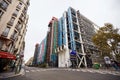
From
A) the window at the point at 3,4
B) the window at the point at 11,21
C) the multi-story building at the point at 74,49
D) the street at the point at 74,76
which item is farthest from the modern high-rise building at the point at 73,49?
the window at the point at 3,4

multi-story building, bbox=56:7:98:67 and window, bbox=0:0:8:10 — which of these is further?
multi-story building, bbox=56:7:98:67

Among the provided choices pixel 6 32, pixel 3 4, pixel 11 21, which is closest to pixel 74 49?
pixel 11 21

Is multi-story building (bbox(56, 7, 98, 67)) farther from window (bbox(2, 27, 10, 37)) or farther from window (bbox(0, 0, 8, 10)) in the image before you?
window (bbox(0, 0, 8, 10))

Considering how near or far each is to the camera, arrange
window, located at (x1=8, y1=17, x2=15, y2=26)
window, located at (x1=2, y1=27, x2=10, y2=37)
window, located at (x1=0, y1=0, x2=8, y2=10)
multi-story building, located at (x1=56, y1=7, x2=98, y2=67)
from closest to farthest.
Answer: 1. window, located at (x1=2, y1=27, x2=10, y2=37)
2. window, located at (x1=0, y1=0, x2=8, y2=10)
3. window, located at (x1=8, y1=17, x2=15, y2=26)
4. multi-story building, located at (x1=56, y1=7, x2=98, y2=67)

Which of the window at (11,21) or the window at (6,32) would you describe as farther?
the window at (11,21)

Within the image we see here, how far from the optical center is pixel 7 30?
17875 millimetres

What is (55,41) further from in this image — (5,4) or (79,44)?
(5,4)

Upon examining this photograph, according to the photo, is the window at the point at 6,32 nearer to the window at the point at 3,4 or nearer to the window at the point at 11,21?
the window at the point at 11,21

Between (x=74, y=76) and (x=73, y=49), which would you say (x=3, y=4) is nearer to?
(x=74, y=76)

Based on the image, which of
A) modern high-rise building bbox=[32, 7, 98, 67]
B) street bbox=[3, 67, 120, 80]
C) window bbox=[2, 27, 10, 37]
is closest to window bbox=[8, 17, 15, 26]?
window bbox=[2, 27, 10, 37]

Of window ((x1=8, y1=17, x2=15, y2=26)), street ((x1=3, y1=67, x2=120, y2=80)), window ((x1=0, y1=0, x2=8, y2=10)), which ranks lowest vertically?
street ((x1=3, y1=67, x2=120, y2=80))

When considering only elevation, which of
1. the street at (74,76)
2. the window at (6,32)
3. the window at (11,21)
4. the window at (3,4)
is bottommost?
the street at (74,76)

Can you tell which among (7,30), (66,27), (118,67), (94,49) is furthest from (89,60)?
(7,30)

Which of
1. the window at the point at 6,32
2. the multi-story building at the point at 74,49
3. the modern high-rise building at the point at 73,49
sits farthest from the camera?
the modern high-rise building at the point at 73,49
